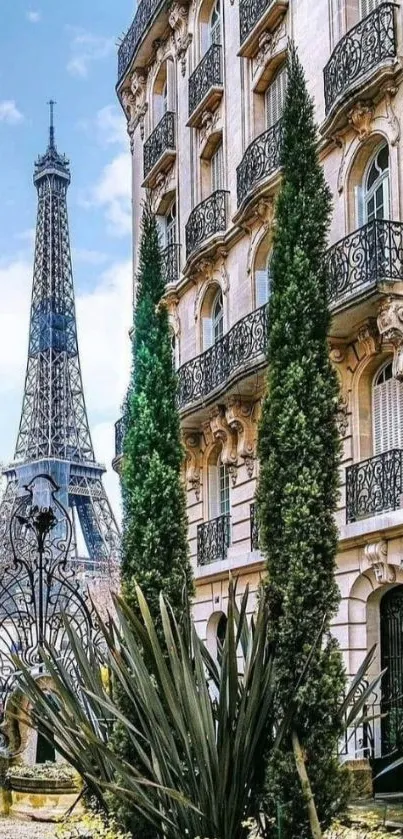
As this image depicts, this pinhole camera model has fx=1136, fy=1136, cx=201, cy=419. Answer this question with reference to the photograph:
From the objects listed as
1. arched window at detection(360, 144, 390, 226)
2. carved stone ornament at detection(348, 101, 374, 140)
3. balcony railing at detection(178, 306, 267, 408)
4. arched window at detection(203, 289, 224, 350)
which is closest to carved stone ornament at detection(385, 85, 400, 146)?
carved stone ornament at detection(348, 101, 374, 140)

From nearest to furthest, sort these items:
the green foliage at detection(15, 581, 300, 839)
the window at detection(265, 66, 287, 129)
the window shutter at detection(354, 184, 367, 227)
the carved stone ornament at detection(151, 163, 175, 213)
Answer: the green foliage at detection(15, 581, 300, 839) → the window shutter at detection(354, 184, 367, 227) → the window at detection(265, 66, 287, 129) → the carved stone ornament at detection(151, 163, 175, 213)

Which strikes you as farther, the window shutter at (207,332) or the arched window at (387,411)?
the window shutter at (207,332)

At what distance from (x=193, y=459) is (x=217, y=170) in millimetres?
6561

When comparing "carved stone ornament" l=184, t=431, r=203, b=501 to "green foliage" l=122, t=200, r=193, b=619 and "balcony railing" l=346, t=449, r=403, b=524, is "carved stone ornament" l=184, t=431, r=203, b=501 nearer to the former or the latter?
"balcony railing" l=346, t=449, r=403, b=524

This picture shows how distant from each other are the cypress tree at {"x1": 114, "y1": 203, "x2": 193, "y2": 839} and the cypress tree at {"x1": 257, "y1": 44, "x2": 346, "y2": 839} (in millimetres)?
1407

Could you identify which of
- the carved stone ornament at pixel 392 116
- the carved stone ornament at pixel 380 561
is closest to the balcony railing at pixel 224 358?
the carved stone ornament at pixel 392 116

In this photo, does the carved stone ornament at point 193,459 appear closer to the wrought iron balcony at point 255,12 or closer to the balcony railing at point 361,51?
the wrought iron balcony at point 255,12

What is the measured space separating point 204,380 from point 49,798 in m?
11.2

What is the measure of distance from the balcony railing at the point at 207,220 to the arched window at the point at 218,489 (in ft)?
15.8

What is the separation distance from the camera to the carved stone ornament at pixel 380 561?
54.8 ft

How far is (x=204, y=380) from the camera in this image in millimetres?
23500

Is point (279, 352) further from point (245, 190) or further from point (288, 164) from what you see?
point (245, 190)

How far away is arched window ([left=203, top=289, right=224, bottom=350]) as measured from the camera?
25359 mm

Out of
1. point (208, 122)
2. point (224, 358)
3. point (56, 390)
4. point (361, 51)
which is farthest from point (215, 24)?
point (56, 390)
